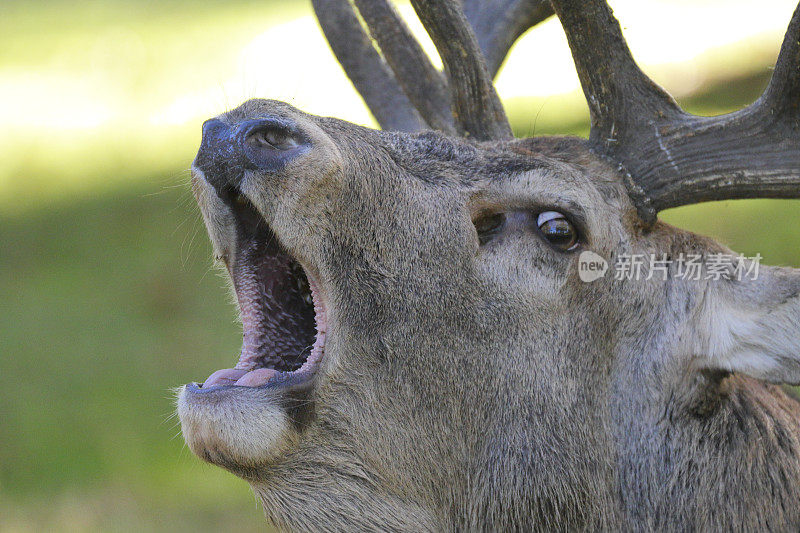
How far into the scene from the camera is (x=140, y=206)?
11.6 m

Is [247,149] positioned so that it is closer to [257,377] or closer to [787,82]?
[257,377]

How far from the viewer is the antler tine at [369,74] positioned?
16.2ft

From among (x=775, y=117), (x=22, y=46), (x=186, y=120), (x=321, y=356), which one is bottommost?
(x=321, y=356)

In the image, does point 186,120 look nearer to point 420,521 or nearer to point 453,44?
point 453,44

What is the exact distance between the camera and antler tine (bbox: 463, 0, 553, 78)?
4.93 meters

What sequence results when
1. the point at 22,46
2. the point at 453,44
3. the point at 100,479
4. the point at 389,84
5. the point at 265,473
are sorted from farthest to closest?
1. the point at 22,46
2. the point at 100,479
3. the point at 389,84
4. the point at 453,44
5. the point at 265,473

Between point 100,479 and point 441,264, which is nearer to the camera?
point 441,264

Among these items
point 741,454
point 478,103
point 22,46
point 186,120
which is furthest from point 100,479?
point 22,46

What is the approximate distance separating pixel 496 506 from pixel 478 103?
178 cm

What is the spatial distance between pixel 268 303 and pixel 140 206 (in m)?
8.96

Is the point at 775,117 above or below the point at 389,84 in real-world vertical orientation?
below

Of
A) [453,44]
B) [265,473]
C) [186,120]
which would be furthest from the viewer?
[186,120]

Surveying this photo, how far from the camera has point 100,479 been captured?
6949 millimetres

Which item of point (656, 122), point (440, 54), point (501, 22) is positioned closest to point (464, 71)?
point (440, 54)
